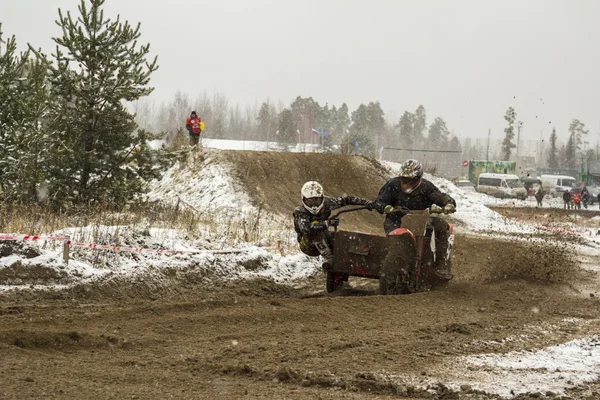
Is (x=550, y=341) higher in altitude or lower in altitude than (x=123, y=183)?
lower

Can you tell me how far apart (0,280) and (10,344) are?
13.0 ft

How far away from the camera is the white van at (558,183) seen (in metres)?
68.4

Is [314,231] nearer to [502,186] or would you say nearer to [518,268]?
[518,268]

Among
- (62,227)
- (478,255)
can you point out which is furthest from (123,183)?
(478,255)

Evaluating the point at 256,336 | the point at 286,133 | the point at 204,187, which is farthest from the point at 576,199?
the point at 256,336

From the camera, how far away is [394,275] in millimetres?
10961

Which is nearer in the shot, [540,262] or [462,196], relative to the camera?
[540,262]

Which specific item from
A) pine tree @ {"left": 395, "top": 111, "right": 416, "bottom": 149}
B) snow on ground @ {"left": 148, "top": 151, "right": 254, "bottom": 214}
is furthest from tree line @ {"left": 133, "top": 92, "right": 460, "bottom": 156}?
snow on ground @ {"left": 148, "top": 151, "right": 254, "bottom": 214}

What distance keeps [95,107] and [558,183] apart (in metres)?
60.8

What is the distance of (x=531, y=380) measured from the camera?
20.7 feet

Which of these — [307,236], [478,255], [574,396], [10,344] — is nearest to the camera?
[574,396]

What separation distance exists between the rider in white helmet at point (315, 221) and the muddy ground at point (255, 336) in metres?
1.13

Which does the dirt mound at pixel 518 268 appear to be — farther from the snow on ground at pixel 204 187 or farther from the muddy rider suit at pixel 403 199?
the snow on ground at pixel 204 187

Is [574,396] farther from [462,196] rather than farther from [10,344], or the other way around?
[462,196]
